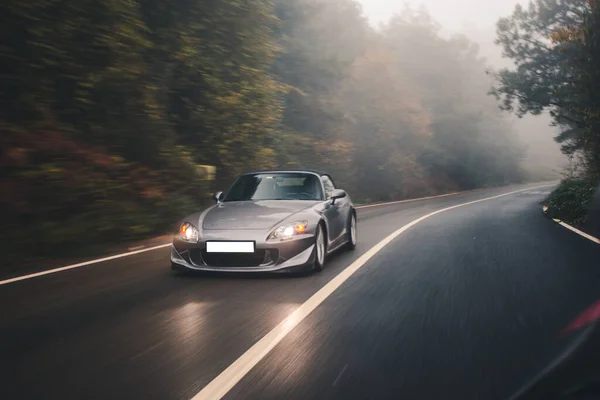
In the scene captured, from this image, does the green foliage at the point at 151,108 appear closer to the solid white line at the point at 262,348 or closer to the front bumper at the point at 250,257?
the front bumper at the point at 250,257

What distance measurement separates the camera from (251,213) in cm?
840

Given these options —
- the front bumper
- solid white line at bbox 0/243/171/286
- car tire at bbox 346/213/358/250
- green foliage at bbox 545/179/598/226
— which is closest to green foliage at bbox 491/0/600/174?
green foliage at bbox 545/179/598/226

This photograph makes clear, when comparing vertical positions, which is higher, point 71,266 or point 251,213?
point 251,213

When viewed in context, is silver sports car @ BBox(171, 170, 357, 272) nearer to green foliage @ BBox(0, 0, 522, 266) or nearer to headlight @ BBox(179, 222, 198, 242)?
headlight @ BBox(179, 222, 198, 242)

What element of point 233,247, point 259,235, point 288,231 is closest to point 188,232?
point 233,247

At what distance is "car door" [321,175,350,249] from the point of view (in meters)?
9.27

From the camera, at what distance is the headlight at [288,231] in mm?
7871

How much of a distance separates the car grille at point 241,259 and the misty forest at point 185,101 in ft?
12.8

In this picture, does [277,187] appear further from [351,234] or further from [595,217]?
[595,217]

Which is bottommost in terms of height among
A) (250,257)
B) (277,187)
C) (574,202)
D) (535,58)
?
(574,202)

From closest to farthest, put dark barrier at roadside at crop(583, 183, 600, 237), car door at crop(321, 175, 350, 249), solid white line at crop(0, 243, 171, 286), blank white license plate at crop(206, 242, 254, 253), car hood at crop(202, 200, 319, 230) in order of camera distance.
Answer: dark barrier at roadside at crop(583, 183, 600, 237) → blank white license plate at crop(206, 242, 254, 253) → car hood at crop(202, 200, 319, 230) → solid white line at crop(0, 243, 171, 286) → car door at crop(321, 175, 350, 249)

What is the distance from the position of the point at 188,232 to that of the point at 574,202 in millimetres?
13676

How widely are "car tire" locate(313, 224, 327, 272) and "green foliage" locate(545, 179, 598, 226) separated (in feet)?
31.6

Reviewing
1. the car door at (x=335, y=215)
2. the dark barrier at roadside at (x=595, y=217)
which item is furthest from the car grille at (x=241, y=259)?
the dark barrier at roadside at (x=595, y=217)
